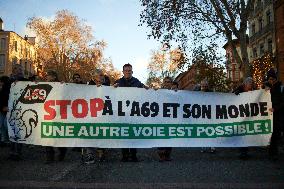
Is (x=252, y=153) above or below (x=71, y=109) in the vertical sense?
below

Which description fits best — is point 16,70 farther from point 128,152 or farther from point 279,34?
point 279,34

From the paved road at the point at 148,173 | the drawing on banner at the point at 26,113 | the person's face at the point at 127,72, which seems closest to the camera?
the paved road at the point at 148,173

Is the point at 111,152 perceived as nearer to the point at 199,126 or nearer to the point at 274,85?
the point at 199,126

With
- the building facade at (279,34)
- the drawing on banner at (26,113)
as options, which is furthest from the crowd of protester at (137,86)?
the building facade at (279,34)

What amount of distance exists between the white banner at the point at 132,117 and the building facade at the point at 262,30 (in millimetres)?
34685

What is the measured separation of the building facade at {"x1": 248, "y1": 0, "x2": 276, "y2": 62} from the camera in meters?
44.0

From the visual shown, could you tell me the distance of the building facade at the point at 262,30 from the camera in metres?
44.0

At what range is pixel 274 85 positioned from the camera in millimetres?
9062

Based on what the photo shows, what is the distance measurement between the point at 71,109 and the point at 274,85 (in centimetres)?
467

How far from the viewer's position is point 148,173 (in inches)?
271

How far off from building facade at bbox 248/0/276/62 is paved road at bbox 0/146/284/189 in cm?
3590

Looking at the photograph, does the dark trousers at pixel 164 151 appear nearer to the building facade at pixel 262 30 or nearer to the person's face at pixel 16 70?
the person's face at pixel 16 70

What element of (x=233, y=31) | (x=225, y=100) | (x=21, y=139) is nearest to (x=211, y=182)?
(x=225, y=100)

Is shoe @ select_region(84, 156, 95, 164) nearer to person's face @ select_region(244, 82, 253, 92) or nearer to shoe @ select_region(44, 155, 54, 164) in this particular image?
shoe @ select_region(44, 155, 54, 164)
